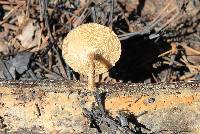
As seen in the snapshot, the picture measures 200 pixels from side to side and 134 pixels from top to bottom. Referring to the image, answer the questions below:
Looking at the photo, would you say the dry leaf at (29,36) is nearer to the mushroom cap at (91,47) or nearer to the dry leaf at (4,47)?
the dry leaf at (4,47)

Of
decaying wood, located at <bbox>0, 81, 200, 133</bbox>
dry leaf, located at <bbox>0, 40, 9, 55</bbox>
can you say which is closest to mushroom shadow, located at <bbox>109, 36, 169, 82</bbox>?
decaying wood, located at <bbox>0, 81, 200, 133</bbox>

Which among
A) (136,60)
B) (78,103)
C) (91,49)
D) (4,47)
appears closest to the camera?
(91,49)

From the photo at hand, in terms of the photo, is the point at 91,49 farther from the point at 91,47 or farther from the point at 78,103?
the point at 78,103

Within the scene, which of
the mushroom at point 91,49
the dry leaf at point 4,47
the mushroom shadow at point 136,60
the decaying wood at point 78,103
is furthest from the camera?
the dry leaf at point 4,47

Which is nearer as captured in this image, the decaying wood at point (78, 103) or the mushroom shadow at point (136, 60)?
the decaying wood at point (78, 103)


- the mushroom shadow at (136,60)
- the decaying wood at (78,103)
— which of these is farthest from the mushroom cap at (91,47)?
the mushroom shadow at (136,60)

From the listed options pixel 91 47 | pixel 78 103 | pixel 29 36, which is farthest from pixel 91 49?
pixel 29 36

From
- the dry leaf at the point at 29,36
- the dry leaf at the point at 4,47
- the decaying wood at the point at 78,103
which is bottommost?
the decaying wood at the point at 78,103

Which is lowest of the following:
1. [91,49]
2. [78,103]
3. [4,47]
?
[78,103]

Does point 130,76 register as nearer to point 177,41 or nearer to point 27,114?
point 177,41
